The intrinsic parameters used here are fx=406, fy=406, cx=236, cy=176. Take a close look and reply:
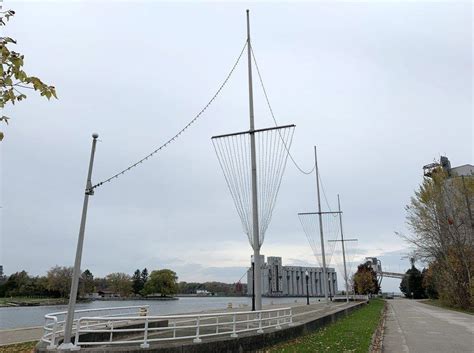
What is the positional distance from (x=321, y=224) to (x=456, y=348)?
83.8 feet

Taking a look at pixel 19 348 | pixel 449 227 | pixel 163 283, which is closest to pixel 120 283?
pixel 163 283

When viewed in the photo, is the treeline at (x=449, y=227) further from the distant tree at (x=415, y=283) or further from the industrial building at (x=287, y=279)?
the distant tree at (x=415, y=283)

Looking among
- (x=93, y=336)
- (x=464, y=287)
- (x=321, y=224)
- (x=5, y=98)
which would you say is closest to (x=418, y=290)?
(x=464, y=287)

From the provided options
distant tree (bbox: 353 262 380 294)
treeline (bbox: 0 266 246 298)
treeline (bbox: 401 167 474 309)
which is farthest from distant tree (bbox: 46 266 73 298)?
treeline (bbox: 401 167 474 309)

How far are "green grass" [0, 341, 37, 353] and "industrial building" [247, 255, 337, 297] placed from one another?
2016 inches

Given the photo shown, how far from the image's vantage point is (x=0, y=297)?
360 feet

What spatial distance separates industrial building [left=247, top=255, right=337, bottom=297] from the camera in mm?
74438

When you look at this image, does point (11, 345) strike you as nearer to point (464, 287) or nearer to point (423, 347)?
point (423, 347)

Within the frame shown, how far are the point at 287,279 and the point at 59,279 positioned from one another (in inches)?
2242

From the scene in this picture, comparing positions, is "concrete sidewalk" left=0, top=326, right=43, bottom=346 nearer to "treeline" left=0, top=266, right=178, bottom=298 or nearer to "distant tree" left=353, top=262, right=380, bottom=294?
"treeline" left=0, top=266, right=178, bottom=298

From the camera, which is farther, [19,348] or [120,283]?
[120,283]

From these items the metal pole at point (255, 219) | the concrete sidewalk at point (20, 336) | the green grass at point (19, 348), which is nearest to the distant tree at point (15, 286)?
the concrete sidewalk at point (20, 336)

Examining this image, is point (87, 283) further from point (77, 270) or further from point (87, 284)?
point (77, 270)

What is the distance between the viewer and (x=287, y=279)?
10138 centimetres
